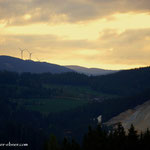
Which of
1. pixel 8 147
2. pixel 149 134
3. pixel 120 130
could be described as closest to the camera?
pixel 149 134

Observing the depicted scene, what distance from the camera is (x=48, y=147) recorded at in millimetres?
128125

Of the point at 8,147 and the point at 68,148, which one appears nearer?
the point at 68,148

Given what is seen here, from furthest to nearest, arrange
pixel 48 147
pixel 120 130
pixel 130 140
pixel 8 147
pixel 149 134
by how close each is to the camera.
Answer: pixel 8 147 → pixel 48 147 → pixel 120 130 → pixel 149 134 → pixel 130 140

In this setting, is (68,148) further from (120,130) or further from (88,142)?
Answer: (120,130)

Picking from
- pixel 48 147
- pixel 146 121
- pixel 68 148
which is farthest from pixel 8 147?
pixel 68 148

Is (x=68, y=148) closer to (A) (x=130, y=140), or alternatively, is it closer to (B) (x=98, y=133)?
(B) (x=98, y=133)

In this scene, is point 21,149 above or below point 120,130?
below

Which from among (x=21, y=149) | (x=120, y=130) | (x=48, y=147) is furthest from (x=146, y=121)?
(x=120, y=130)

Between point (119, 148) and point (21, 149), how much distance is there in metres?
109

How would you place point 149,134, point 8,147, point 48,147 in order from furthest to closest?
point 8,147, point 48,147, point 149,134

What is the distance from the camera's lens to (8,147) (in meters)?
192

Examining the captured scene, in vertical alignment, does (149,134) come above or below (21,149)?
above

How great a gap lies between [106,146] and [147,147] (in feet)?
25.9

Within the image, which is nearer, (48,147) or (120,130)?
(120,130)
